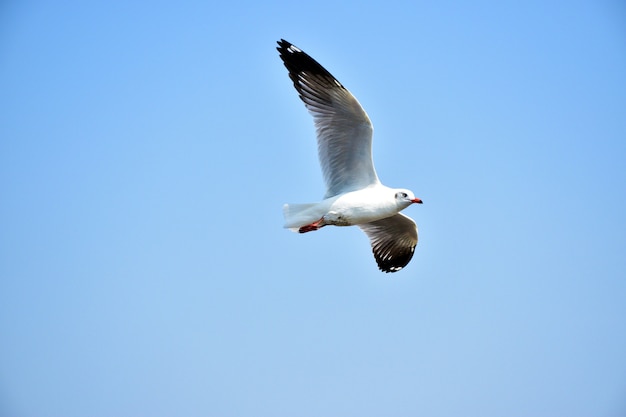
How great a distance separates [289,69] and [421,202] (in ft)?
8.06

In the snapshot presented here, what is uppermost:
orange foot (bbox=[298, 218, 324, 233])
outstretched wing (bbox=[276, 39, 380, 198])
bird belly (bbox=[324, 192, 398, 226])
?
outstretched wing (bbox=[276, 39, 380, 198])

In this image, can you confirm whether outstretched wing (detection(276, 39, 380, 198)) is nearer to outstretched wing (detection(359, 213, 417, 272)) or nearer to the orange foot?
the orange foot

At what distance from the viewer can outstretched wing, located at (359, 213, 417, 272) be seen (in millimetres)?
13156

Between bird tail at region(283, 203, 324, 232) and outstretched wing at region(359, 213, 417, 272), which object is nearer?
bird tail at region(283, 203, 324, 232)

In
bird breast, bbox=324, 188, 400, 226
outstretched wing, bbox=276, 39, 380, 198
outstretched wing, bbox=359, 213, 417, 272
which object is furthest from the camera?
outstretched wing, bbox=359, 213, 417, 272

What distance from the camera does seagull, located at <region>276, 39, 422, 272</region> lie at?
11180mm

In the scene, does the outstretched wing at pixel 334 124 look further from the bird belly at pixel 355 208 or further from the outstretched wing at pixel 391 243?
the outstretched wing at pixel 391 243

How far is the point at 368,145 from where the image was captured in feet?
37.1

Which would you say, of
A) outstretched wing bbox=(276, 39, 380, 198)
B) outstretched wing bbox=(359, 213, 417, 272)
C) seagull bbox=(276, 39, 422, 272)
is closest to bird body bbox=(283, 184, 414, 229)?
seagull bbox=(276, 39, 422, 272)

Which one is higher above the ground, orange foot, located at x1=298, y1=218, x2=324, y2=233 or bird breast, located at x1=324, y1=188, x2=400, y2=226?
bird breast, located at x1=324, y1=188, x2=400, y2=226

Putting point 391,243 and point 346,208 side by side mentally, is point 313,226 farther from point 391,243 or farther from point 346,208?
point 391,243

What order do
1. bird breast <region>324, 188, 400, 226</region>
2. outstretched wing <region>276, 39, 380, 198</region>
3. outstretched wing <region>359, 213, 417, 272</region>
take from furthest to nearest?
outstretched wing <region>359, 213, 417, 272</region>, bird breast <region>324, 188, 400, 226</region>, outstretched wing <region>276, 39, 380, 198</region>

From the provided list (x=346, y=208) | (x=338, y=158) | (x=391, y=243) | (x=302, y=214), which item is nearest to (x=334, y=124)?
(x=338, y=158)

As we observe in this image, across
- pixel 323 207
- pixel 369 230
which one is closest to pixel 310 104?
pixel 323 207
